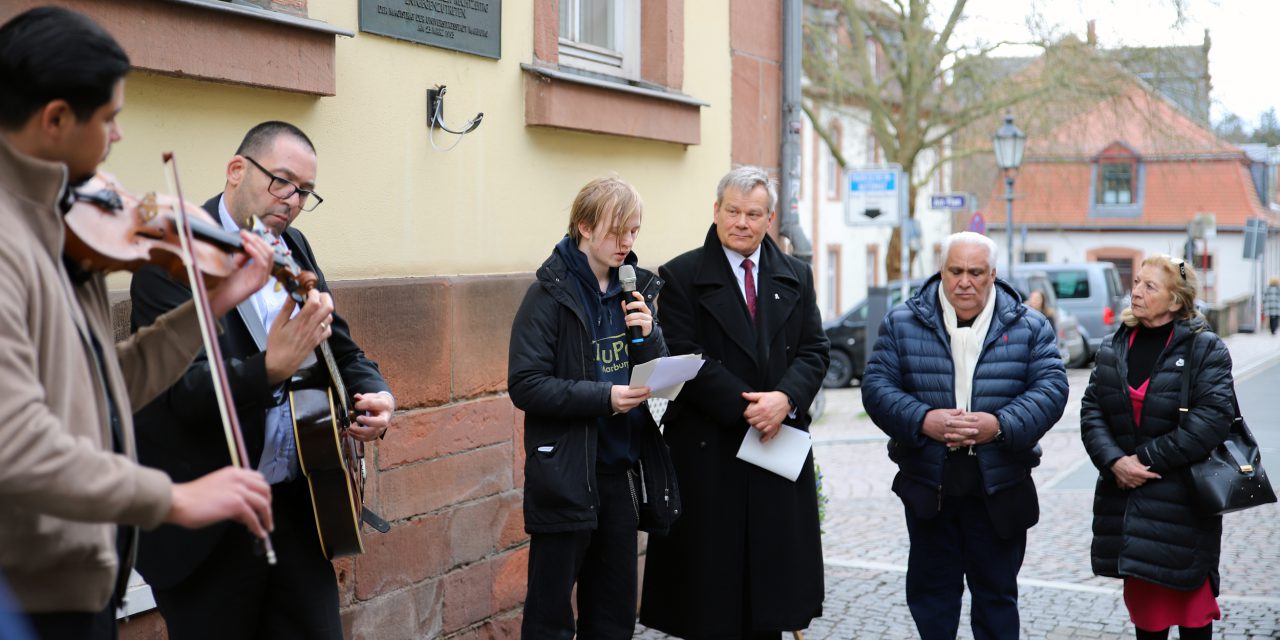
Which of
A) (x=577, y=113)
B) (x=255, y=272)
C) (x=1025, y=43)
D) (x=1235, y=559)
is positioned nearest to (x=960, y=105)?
(x=1025, y=43)

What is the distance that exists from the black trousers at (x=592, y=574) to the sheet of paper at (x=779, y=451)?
0.58 metres

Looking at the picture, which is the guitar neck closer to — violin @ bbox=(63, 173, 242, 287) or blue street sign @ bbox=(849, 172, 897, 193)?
violin @ bbox=(63, 173, 242, 287)

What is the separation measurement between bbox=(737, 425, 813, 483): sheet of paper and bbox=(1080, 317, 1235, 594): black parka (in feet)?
3.84

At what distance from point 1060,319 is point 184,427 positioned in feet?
65.4

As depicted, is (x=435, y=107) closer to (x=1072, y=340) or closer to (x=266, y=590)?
(x=266, y=590)

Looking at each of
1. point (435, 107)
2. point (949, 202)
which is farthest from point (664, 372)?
point (949, 202)

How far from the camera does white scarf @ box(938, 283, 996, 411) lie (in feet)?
16.3

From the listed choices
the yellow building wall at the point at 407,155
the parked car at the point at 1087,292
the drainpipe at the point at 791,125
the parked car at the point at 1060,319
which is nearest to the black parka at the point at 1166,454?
the yellow building wall at the point at 407,155

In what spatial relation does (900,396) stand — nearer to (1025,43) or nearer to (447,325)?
(447,325)

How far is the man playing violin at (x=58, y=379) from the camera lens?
6.23ft

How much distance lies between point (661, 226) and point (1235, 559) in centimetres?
376

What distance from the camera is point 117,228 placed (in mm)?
2168

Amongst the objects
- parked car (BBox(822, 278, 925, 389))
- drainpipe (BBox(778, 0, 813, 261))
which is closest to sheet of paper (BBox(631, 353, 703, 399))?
drainpipe (BBox(778, 0, 813, 261))

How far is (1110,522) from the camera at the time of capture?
5191mm
